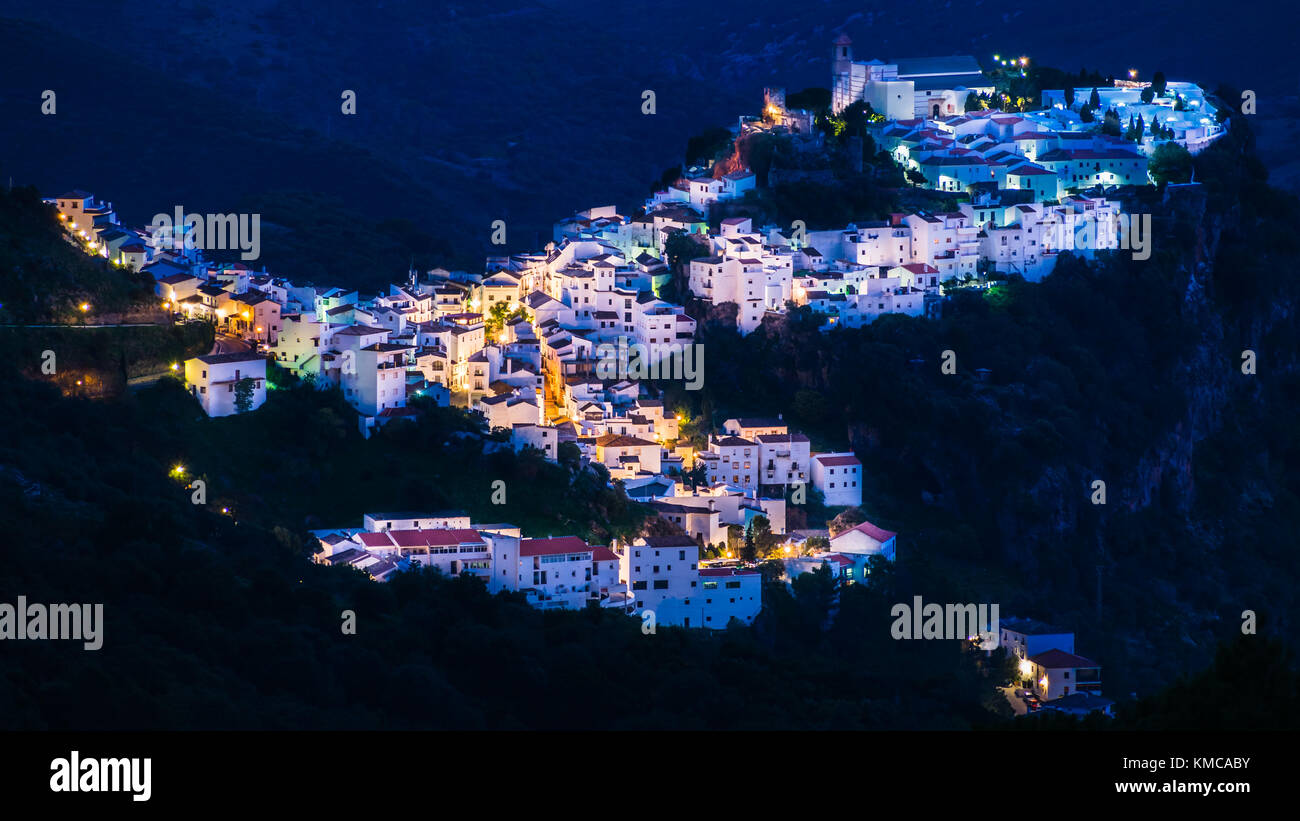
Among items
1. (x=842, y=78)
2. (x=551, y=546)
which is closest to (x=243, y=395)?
(x=551, y=546)

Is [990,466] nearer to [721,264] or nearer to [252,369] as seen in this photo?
[721,264]
